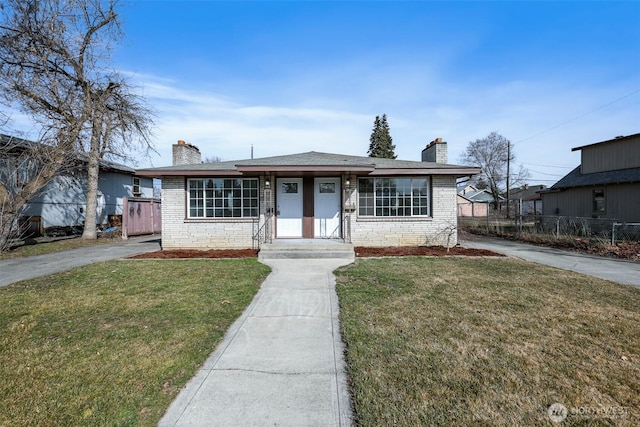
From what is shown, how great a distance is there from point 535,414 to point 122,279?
283 inches

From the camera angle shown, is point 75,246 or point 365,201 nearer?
point 365,201

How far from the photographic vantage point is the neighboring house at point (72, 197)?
47.5 ft

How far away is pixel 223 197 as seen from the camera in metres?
10.5

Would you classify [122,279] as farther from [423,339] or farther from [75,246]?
[75,246]

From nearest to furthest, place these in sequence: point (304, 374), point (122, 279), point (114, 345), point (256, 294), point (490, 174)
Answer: point (304, 374), point (114, 345), point (256, 294), point (122, 279), point (490, 174)

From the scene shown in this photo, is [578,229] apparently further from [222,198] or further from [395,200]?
[222,198]

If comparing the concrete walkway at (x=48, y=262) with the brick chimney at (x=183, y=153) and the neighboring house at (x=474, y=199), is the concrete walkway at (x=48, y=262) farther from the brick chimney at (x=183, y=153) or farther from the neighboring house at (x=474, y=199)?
the neighboring house at (x=474, y=199)

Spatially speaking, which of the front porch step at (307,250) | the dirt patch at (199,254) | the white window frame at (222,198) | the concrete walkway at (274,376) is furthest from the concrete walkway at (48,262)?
the concrete walkway at (274,376)

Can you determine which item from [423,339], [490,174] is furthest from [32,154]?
[490,174]

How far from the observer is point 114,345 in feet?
11.0

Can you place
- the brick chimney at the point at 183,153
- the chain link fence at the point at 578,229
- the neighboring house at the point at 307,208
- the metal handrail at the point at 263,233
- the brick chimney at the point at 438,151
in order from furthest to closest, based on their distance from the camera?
the chain link fence at the point at 578,229, the brick chimney at the point at 183,153, the brick chimney at the point at 438,151, the neighboring house at the point at 307,208, the metal handrail at the point at 263,233

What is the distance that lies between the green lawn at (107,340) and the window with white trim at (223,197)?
414 cm

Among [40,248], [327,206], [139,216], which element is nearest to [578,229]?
[327,206]

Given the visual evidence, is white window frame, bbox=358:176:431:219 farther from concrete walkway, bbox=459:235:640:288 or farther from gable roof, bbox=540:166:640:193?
gable roof, bbox=540:166:640:193
